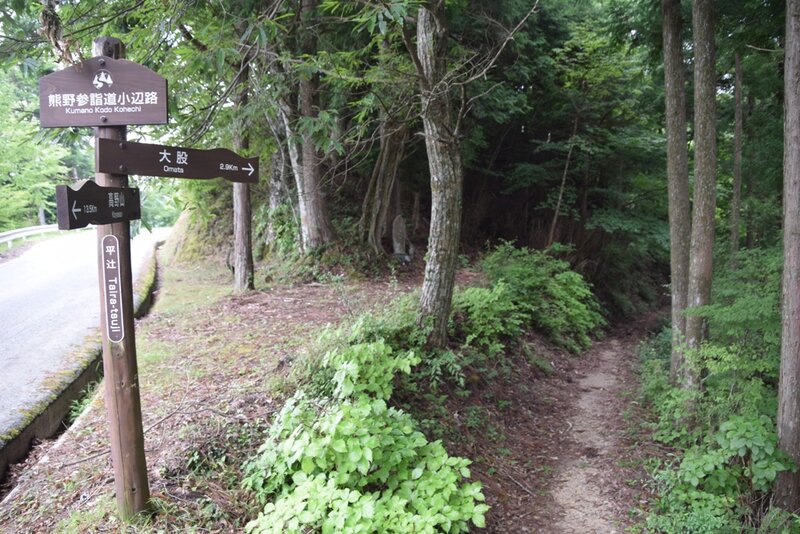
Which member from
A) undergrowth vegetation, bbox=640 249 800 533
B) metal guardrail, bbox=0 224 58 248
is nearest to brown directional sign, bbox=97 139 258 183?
undergrowth vegetation, bbox=640 249 800 533

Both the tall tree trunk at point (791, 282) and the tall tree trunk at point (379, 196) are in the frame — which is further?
the tall tree trunk at point (379, 196)

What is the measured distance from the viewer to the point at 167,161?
11.4ft

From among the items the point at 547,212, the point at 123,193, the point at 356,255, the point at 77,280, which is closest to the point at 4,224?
the point at 77,280

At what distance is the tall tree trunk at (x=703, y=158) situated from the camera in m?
6.51

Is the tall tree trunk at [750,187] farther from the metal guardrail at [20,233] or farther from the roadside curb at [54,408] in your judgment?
the metal guardrail at [20,233]

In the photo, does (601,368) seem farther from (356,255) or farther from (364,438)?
(364,438)

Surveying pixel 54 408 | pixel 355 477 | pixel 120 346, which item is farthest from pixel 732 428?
pixel 54 408

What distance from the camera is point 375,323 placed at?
20.2 ft

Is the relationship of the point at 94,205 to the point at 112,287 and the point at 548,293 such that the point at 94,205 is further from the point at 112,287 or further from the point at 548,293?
the point at 548,293

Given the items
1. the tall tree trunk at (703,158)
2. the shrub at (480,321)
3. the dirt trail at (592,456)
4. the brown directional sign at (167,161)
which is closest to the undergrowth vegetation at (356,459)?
the dirt trail at (592,456)

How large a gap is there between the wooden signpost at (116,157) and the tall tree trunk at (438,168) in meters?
3.28

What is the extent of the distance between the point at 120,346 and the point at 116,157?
1.20 m

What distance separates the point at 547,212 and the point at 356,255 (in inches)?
280

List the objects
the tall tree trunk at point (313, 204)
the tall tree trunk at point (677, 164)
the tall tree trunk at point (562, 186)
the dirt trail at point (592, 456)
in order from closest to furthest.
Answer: the dirt trail at point (592, 456) → the tall tree trunk at point (677, 164) → the tall tree trunk at point (313, 204) → the tall tree trunk at point (562, 186)
